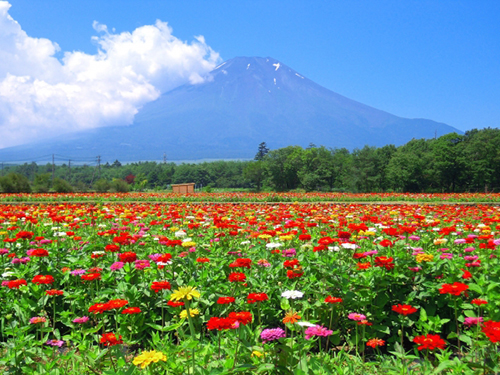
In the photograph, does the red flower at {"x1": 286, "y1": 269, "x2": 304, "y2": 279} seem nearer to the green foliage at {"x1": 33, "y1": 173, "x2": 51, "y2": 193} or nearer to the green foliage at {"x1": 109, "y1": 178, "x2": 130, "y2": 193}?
the green foliage at {"x1": 33, "y1": 173, "x2": 51, "y2": 193}

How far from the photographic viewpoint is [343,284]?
3268mm

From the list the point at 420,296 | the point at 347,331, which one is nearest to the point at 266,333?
the point at 347,331

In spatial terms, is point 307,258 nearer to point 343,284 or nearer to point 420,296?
point 343,284

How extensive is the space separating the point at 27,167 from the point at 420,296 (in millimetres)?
148775

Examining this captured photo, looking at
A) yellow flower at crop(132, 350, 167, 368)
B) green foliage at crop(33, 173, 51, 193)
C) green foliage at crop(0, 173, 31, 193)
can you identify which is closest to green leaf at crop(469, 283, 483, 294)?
yellow flower at crop(132, 350, 167, 368)

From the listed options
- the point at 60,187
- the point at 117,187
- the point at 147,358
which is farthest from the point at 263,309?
the point at 117,187

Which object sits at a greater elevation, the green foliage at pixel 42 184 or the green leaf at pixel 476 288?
the green foliage at pixel 42 184

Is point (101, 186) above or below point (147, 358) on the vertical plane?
above

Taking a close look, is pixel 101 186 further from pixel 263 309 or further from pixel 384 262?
pixel 384 262

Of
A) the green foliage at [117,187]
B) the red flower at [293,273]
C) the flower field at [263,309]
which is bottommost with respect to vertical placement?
the flower field at [263,309]

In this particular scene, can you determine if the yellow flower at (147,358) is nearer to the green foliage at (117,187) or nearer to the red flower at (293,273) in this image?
the red flower at (293,273)

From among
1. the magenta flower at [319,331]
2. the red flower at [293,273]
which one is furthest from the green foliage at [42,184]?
the magenta flower at [319,331]

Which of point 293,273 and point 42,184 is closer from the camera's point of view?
point 293,273

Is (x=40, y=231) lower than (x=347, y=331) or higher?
higher
